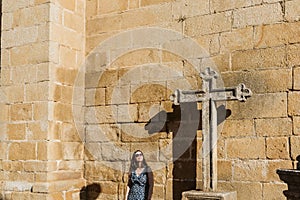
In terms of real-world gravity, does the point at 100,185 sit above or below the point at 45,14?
below

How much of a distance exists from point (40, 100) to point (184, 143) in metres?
1.76

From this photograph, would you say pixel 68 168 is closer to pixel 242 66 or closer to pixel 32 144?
pixel 32 144

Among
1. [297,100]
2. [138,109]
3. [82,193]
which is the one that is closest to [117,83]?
[138,109]

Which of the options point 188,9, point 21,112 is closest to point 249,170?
point 188,9

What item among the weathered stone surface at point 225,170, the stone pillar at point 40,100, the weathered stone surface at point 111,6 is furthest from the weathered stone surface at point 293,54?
the stone pillar at point 40,100

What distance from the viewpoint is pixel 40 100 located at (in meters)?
5.77

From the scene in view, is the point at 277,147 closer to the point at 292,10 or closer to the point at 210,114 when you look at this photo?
the point at 210,114

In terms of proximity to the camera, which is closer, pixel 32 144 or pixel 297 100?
pixel 297 100

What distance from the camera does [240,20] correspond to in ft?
16.9

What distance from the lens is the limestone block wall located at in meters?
4.84

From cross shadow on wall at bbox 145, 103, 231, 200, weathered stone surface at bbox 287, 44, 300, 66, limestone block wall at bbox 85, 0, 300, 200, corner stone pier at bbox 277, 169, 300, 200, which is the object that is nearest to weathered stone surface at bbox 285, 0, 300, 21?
limestone block wall at bbox 85, 0, 300, 200

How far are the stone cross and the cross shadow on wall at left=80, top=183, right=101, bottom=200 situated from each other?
162 centimetres

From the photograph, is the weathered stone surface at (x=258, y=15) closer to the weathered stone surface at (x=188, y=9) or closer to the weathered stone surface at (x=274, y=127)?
the weathered stone surface at (x=188, y=9)

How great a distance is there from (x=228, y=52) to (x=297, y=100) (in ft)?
2.98
